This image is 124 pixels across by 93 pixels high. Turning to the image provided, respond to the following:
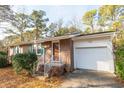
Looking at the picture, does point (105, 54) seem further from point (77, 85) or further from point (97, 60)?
point (77, 85)

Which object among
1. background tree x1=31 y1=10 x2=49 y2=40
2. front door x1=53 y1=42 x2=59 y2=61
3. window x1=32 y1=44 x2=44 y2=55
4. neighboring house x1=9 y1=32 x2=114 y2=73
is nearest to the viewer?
neighboring house x1=9 y1=32 x2=114 y2=73

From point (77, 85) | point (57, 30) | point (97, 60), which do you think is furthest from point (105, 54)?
point (57, 30)

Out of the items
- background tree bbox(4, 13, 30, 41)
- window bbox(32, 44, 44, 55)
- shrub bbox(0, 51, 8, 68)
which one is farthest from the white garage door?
background tree bbox(4, 13, 30, 41)

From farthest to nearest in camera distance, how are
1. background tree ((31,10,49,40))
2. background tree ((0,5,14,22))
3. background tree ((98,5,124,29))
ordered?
background tree ((31,10,49,40))
background tree ((98,5,124,29))
background tree ((0,5,14,22))

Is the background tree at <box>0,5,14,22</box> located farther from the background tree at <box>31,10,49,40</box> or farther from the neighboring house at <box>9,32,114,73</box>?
the background tree at <box>31,10,49,40</box>

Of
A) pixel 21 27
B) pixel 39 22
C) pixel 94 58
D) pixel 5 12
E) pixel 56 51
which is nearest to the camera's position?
pixel 94 58

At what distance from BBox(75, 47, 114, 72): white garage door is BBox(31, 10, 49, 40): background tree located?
20.3 m

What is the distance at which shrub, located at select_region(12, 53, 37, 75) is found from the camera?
38.3 feet

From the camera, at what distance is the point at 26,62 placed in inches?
460

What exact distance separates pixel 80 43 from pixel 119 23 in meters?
11.7

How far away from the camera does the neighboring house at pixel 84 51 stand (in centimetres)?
1180

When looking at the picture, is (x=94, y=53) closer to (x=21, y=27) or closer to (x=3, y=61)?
(x=3, y=61)

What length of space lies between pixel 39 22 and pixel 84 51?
21.1 metres

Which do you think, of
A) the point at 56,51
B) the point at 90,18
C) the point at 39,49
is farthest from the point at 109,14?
the point at 56,51
